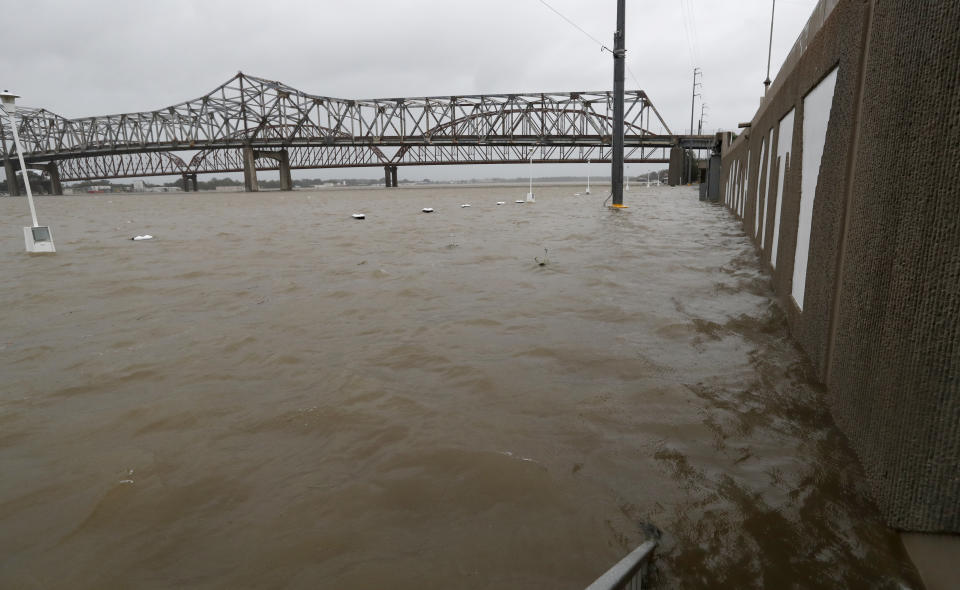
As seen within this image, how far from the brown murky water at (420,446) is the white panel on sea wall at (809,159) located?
46 cm

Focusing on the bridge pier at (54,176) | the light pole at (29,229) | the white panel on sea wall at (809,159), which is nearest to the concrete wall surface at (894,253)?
the white panel on sea wall at (809,159)

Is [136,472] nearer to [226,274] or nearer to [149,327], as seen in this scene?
[149,327]

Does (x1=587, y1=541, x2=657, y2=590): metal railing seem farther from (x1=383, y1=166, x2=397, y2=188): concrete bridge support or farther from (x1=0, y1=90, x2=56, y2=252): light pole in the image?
(x1=383, y1=166, x2=397, y2=188): concrete bridge support

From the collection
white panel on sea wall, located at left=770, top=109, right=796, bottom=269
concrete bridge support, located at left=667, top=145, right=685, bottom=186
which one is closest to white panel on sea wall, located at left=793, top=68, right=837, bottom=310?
white panel on sea wall, located at left=770, top=109, right=796, bottom=269

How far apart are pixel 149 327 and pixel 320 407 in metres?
2.13

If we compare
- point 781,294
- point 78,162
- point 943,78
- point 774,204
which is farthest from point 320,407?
point 78,162

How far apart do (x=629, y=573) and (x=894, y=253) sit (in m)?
1.28

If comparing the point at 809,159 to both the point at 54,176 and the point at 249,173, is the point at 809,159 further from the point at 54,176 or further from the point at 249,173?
the point at 54,176

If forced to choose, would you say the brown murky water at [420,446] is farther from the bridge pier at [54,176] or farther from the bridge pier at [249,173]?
the bridge pier at [54,176]

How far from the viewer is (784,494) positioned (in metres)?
1.61

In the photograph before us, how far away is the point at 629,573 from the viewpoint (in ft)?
3.77

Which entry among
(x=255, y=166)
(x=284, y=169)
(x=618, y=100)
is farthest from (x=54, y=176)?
(x=618, y=100)

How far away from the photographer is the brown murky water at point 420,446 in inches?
54.0

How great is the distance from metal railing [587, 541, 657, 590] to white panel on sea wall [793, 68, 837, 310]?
2.37m
